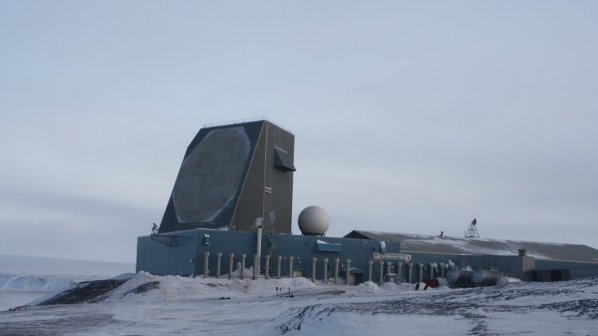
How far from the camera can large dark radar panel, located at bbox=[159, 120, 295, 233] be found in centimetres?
8319

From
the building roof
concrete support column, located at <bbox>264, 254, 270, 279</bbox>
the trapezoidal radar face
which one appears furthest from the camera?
the building roof

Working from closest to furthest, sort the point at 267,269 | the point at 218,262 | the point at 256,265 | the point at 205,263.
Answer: the point at 205,263 < the point at 218,262 < the point at 256,265 < the point at 267,269

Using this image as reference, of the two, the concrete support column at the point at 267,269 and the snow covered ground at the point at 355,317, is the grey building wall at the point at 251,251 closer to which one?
the concrete support column at the point at 267,269

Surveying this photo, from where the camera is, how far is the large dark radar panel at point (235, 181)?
273 feet

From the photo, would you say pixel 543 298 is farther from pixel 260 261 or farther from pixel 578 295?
pixel 260 261

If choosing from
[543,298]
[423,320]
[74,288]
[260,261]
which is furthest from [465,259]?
[423,320]

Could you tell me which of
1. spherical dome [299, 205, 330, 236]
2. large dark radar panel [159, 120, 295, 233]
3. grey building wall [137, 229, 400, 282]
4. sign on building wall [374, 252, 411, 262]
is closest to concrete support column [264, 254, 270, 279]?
grey building wall [137, 229, 400, 282]

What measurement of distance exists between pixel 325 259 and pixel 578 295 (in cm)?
4698

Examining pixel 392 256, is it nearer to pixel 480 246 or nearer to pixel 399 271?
pixel 399 271

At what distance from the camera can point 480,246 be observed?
319ft

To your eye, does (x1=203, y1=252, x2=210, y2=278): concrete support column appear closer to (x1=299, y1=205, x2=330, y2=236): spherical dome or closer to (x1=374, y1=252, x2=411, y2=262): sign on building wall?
(x1=299, y1=205, x2=330, y2=236): spherical dome

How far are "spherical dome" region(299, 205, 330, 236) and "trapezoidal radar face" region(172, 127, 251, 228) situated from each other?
865cm

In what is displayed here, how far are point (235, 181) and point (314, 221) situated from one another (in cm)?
1042

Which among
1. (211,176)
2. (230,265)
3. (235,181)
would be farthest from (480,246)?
(230,265)
